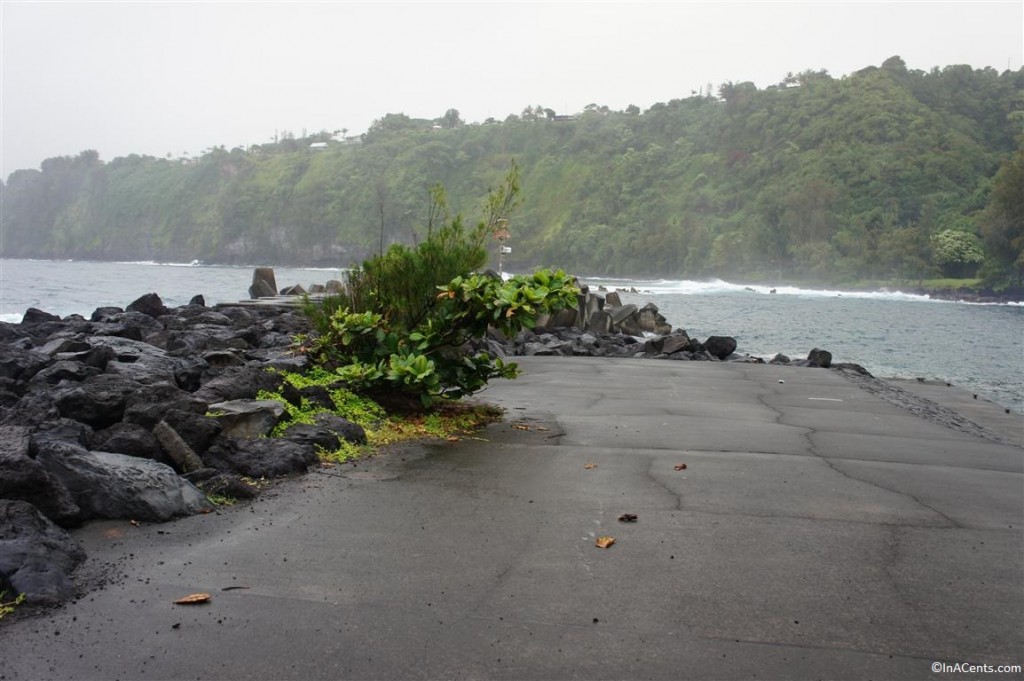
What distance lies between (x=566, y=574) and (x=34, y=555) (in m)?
2.29

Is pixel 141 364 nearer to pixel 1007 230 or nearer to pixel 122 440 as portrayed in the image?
pixel 122 440

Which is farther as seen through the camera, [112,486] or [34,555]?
[112,486]

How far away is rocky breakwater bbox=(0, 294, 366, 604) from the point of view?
396 centimetres

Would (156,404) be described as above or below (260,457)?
above

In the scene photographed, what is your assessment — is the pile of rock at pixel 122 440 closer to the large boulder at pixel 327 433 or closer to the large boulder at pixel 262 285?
the large boulder at pixel 327 433

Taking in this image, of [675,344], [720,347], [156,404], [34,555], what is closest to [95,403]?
[156,404]

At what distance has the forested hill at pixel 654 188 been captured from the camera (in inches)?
3760

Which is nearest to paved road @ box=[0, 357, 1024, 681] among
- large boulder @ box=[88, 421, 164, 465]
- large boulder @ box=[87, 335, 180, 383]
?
large boulder @ box=[88, 421, 164, 465]

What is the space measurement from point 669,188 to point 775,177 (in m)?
17.1

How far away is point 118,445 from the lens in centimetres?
529

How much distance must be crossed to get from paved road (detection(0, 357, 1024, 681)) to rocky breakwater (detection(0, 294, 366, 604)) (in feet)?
0.68

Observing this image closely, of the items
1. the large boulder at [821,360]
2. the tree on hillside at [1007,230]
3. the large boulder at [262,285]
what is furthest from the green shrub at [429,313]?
the tree on hillside at [1007,230]

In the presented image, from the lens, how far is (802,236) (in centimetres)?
10006

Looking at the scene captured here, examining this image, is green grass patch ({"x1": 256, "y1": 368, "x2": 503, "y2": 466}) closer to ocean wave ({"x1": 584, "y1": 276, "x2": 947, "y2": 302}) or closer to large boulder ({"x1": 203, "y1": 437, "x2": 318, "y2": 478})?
large boulder ({"x1": 203, "y1": 437, "x2": 318, "y2": 478})
